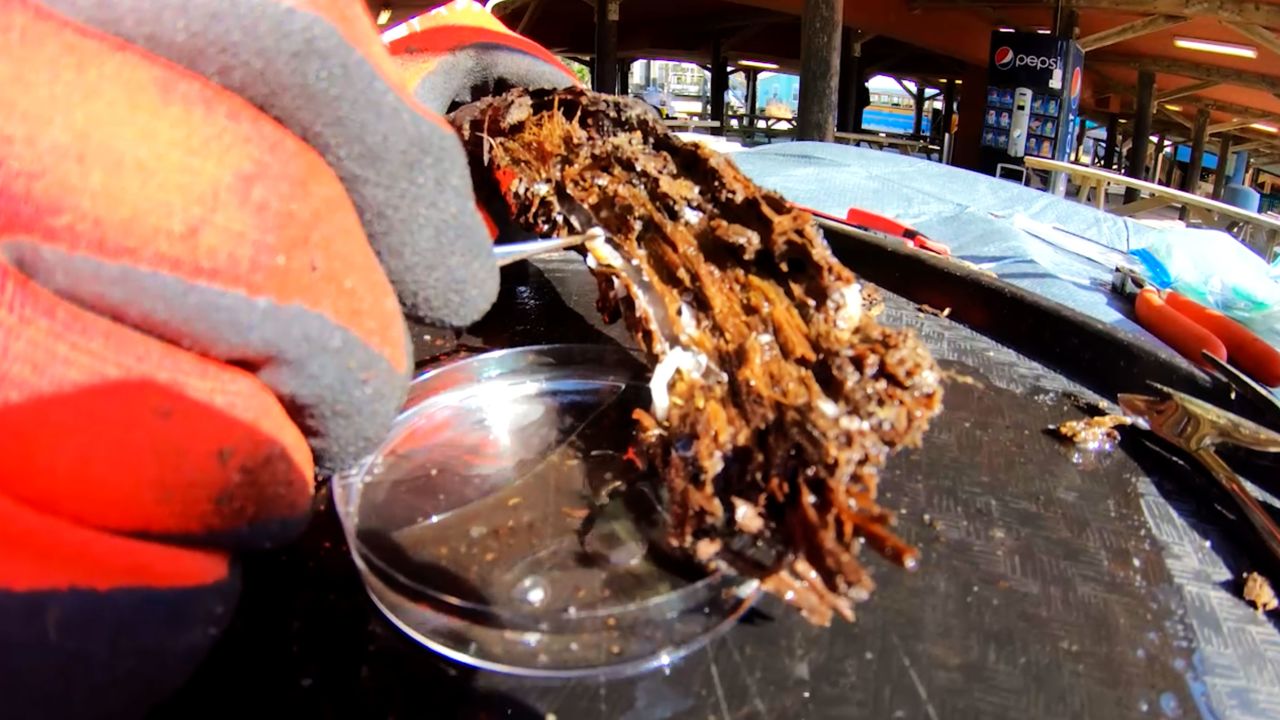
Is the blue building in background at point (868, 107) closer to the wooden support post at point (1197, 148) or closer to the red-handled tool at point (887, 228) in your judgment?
the wooden support post at point (1197, 148)

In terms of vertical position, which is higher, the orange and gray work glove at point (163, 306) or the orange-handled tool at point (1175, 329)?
the orange and gray work glove at point (163, 306)

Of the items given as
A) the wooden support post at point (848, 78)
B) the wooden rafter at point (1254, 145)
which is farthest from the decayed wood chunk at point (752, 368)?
the wooden rafter at point (1254, 145)

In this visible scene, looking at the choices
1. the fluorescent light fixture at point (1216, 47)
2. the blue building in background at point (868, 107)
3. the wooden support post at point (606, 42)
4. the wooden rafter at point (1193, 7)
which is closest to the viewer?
the wooden rafter at point (1193, 7)

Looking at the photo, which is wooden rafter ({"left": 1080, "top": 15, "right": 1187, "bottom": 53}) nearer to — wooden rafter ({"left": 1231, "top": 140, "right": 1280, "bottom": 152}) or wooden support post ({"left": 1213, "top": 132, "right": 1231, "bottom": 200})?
wooden support post ({"left": 1213, "top": 132, "right": 1231, "bottom": 200})

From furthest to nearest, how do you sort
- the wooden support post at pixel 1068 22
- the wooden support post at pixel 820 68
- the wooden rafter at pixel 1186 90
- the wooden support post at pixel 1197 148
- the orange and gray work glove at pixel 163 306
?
the wooden support post at pixel 1197 148 → the wooden rafter at pixel 1186 90 → the wooden support post at pixel 1068 22 → the wooden support post at pixel 820 68 → the orange and gray work glove at pixel 163 306

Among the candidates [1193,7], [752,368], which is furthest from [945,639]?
[1193,7]

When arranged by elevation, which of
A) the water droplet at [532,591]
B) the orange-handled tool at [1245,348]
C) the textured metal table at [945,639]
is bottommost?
the textured metal table at [945,639]
